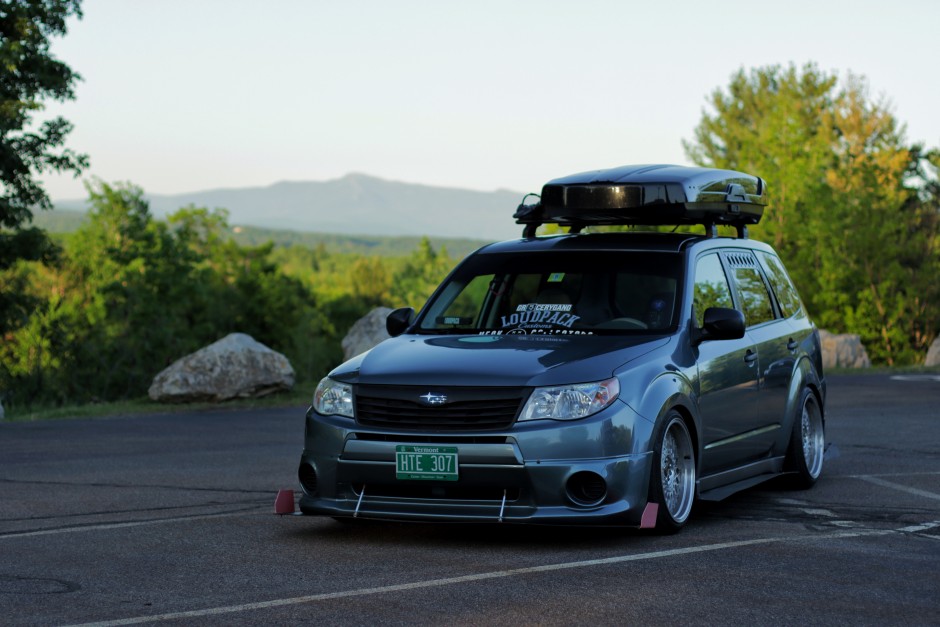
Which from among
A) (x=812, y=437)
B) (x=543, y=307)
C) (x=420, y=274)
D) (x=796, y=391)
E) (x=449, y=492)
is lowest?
(x=420, y=274)

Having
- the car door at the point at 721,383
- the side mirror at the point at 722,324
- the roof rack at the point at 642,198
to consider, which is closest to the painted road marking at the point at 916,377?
the roof rack at the point at 642,198

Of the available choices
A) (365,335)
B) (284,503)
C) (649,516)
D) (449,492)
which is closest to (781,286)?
(649,516)

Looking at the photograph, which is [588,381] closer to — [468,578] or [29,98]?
[468,578]

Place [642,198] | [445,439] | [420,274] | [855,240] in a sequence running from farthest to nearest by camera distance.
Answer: [420,274] → [855,240] → [642,198] → [445,439]

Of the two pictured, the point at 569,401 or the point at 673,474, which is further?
the point at 673,474

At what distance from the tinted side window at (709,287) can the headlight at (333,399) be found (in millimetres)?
2360

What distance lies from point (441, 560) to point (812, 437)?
14.9 ft

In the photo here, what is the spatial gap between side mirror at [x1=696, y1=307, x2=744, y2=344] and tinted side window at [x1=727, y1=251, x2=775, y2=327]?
3.86 ft

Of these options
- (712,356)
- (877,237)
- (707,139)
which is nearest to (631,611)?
(712,356)

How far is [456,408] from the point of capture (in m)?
7.55

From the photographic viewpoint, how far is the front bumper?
24.4 ft

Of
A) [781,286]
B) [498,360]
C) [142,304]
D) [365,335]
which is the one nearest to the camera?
[498,360]

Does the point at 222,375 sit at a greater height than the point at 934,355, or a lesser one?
greater

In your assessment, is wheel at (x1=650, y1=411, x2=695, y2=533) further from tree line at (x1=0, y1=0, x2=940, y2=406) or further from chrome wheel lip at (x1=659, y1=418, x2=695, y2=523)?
tree line at (x1=0, y1=0, x2=940, y2=406)
